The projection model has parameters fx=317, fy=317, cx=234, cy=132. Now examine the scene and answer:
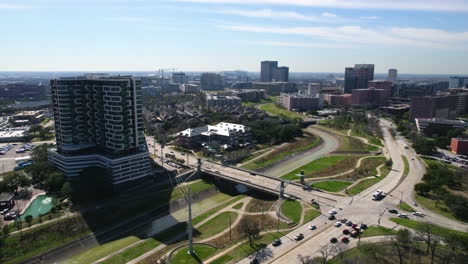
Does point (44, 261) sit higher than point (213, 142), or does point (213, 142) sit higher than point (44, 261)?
point (213, 142)

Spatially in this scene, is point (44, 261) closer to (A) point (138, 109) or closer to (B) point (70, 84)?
(A) point (138, 109)

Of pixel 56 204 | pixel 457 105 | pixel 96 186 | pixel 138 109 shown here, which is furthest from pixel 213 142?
A: pixel 457 105

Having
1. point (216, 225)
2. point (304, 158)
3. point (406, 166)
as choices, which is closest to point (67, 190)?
point (216, 225)

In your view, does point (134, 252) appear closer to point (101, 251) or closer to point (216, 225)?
point (101, 251)

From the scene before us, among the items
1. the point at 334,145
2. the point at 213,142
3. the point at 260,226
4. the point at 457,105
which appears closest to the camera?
Answer: the point at 260,226

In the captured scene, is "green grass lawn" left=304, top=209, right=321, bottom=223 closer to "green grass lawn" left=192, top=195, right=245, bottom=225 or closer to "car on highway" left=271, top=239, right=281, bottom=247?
"car on highway" left=271, top=239, right=281, bottom=247

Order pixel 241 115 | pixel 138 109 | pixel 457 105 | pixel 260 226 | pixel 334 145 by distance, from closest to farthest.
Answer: pixel 260 226, pixel 138 109, pixel 334 145, pixel 241 115, pixel 457 105

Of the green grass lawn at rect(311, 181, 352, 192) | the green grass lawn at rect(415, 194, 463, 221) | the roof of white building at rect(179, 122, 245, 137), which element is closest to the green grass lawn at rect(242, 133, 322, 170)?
the roof of white building at rect(179, 122, 245, 137)
